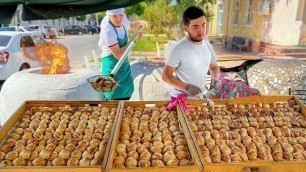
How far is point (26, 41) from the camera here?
8414 millimetres

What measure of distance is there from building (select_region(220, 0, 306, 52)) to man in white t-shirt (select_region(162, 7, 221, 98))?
10958 millimetres

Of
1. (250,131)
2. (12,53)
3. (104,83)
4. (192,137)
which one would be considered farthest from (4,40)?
(250,131)

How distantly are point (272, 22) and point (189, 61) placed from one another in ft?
39.1

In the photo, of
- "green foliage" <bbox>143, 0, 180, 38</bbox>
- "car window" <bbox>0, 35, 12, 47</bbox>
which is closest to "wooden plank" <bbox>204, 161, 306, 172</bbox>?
"car window" <bbox>0, 35, 12, 47</bbox>

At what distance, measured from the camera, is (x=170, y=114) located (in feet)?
7.99

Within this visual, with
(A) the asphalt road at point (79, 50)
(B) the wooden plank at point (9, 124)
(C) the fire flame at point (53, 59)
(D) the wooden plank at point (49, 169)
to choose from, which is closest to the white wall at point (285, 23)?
(A) the asphalt road at point (79, 50)

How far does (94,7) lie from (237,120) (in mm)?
1579

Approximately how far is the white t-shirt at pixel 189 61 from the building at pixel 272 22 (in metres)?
10.9

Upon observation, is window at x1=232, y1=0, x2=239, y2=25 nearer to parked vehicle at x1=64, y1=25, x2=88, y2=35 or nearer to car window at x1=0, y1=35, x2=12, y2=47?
car window at x1=0, y1=35, x2=12, y2=47

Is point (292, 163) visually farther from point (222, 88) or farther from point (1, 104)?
point (1, 104)

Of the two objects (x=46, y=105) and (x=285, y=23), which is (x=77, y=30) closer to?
(x=285, y=23)

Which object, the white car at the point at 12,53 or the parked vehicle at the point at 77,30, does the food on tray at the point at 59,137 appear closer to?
the white car at the point at 12,53

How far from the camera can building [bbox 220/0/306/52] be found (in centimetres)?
1201

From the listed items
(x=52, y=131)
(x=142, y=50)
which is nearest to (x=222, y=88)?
(x=52, y=131)
